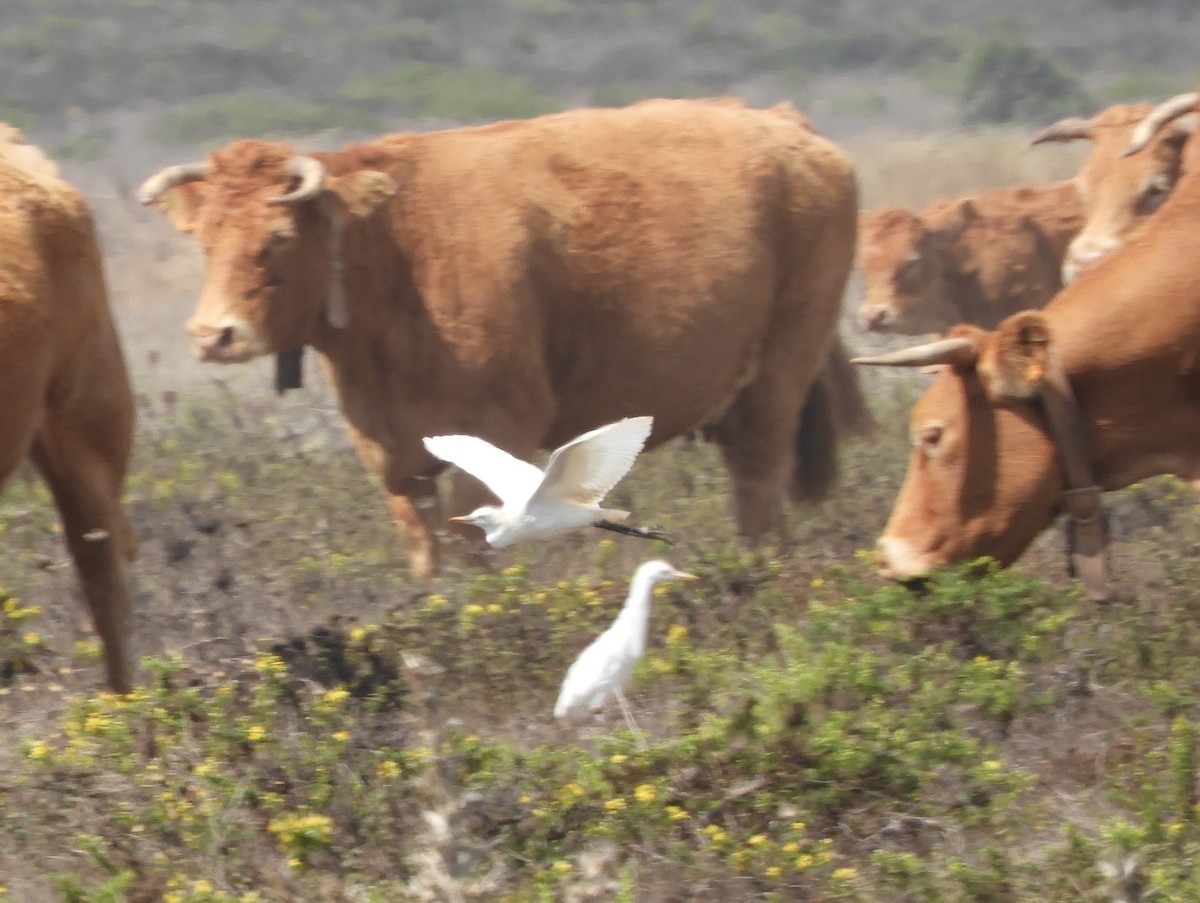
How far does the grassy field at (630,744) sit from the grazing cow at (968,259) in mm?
6414

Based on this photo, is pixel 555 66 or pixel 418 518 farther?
pixel 555 66

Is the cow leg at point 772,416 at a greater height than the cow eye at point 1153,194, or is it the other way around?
the cow eye at point 1153,194

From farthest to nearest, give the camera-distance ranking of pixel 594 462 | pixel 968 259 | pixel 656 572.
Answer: pixel 968 259 → pixel 656 572 → pixel 594 462

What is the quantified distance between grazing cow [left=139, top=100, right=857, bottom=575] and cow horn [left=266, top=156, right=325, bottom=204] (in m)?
0.01

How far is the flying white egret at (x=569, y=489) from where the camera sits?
19.0ft

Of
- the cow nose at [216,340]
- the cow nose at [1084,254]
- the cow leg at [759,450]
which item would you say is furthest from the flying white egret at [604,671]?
the cow nose at [1084,254]

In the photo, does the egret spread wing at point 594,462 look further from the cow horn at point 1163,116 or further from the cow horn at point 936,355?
the cow horn at point 1163,116

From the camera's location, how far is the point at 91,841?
16.3 feet

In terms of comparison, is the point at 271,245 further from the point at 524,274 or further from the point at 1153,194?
the point at 1153,194

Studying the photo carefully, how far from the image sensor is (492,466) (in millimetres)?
6500

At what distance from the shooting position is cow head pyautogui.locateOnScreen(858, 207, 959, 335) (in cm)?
1459

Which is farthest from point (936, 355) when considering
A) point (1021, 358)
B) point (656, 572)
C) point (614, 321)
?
point (614, 321)

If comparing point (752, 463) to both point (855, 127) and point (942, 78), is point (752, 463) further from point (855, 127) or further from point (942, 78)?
point (942, 78)

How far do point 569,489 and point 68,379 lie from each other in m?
1.83
